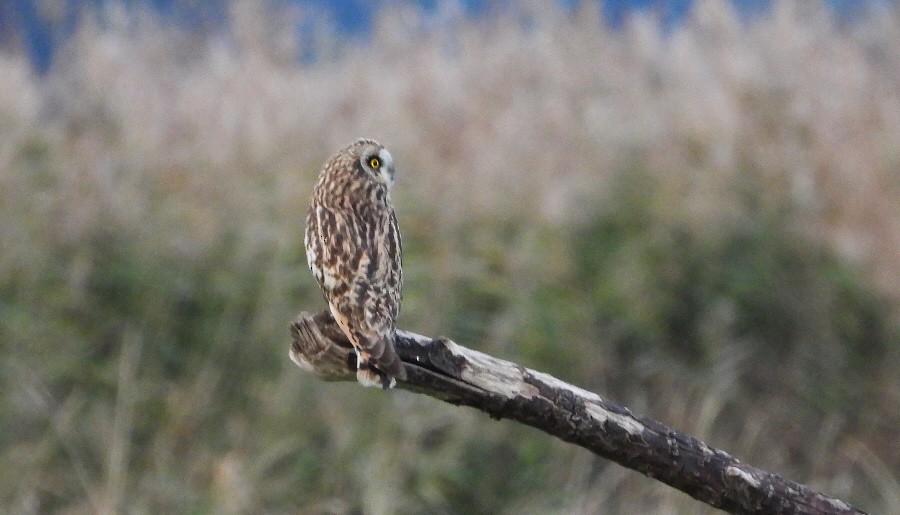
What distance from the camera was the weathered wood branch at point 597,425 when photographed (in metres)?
2.33

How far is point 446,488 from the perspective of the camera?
5.07m

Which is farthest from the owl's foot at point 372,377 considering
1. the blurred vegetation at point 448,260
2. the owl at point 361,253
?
the blurred vegetation at point 448,260

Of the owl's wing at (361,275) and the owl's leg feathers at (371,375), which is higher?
the owl's wing at (361,275)

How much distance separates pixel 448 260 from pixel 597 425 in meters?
3.61

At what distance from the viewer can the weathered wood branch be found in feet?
7.63

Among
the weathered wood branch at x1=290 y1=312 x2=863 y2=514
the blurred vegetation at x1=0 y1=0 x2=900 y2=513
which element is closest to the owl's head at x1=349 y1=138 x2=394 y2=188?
the weathered wood branch at x1=290 y1=312 x2=863 y2=514

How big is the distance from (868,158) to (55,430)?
5130 millimetres

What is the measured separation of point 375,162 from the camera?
3146 millimetres

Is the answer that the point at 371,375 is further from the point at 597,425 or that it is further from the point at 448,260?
the point at 448,260

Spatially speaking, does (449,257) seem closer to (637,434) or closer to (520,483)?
(520,483)

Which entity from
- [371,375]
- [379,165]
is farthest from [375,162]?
[371,375]

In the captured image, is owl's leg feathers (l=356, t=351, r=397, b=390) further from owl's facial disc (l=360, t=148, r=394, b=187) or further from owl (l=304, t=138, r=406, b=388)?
owl's facial disc (l=360, t=148, r=394, b=187)

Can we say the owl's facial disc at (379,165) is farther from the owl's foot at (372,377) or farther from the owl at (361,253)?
the owl's foot at (372,377)

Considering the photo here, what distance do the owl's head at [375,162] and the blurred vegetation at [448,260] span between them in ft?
5.91
